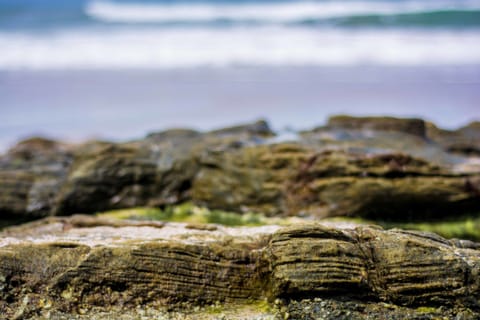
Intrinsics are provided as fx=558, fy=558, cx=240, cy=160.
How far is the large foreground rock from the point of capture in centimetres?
795

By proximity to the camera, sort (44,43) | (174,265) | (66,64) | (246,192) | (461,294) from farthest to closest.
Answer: (44,43), (66,64), (246,192), (174,265), (461,294)

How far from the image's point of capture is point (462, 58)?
3462 cm

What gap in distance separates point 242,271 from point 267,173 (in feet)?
22.1

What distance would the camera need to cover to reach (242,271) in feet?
28.4

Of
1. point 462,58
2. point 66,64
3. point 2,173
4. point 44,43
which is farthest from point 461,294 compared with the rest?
point 44,43

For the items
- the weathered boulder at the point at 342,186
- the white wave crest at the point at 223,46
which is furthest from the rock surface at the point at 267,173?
the white wave crest at the point at 223,46

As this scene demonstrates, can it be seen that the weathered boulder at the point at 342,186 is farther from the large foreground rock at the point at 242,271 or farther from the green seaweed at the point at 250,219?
the large foreground rock at the point at 242,271

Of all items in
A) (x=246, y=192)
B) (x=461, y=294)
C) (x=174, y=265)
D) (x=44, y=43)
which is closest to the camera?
(x=461, y=294)

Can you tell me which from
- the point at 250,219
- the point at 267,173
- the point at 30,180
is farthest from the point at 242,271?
the point at 30,180

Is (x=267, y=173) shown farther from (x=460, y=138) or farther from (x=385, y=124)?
(x=460, y=138)

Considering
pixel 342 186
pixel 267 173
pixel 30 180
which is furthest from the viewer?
pixel 30 180

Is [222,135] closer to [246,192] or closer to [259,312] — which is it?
[246,192]

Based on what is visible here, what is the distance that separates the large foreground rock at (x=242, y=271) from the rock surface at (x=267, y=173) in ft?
16.7

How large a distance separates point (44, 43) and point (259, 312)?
3972cm
